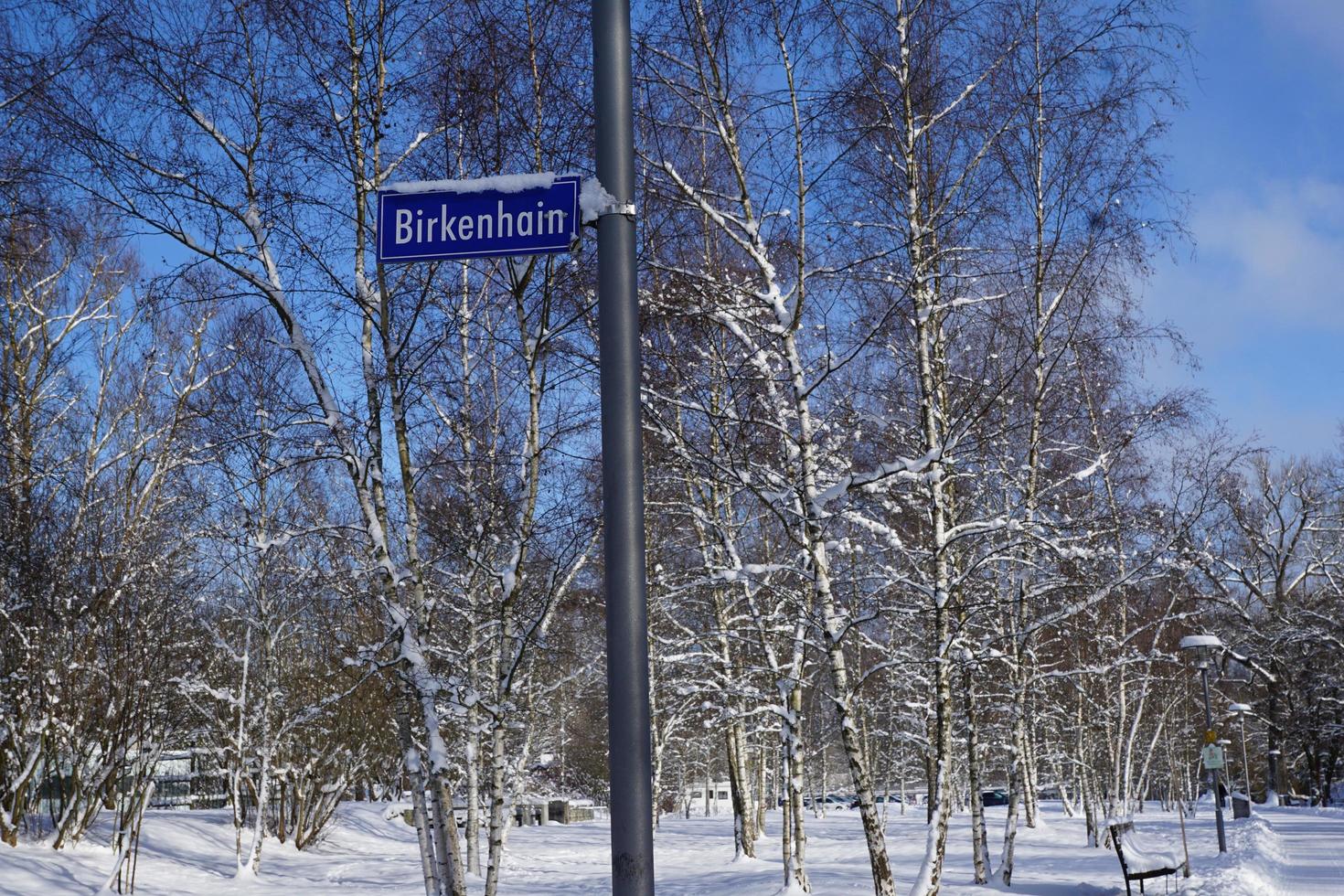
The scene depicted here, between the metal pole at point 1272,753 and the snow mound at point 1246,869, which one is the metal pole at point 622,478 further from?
the metal pole at point 1272,753

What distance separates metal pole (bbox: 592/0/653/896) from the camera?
3.12m

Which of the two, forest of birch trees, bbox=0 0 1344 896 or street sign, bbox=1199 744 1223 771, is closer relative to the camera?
forest of birch trees, bbox=0 0 1344 896

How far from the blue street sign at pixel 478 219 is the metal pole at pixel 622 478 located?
27 cm

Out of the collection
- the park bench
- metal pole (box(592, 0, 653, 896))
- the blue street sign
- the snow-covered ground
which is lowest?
the snow-covered ground

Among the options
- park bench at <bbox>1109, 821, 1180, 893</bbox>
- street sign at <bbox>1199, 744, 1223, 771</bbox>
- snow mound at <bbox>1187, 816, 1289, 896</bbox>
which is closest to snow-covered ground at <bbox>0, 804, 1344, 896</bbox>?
snow mound at <bbox>1187, 816, 1289, 896</bbox>

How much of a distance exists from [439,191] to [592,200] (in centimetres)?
68

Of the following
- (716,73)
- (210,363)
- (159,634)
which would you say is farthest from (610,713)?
(210,363)

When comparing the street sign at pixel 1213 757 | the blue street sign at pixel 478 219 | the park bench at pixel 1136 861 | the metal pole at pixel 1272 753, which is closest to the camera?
the blue street sign at pixel 478 219

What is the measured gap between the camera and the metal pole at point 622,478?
3.12 m

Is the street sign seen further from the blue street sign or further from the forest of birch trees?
the blue street sign

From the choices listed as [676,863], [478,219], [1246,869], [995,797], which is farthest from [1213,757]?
[995,797]

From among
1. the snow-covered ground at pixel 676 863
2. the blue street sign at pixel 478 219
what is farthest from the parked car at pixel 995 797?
the blue street sign at pixel 478 219

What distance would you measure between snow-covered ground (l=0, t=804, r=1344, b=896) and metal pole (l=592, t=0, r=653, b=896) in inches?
496

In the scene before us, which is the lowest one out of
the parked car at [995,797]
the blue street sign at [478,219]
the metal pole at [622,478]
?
the parked car at [995,797]
